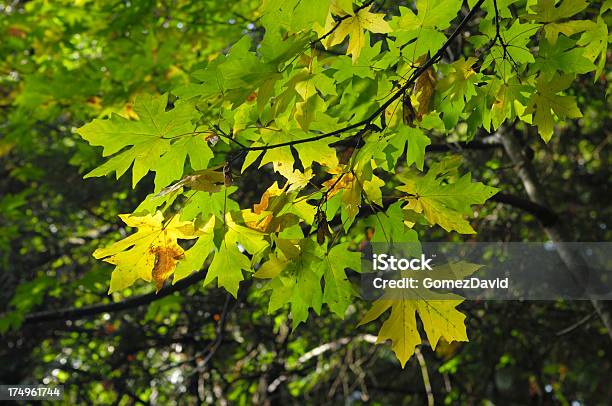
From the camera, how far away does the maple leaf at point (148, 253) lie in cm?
144

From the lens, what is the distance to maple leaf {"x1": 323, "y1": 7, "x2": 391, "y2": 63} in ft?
4.21

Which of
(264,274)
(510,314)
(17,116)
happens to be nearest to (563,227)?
(510,314)

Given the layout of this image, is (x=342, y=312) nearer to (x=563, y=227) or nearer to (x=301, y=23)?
(x=301, y=23)

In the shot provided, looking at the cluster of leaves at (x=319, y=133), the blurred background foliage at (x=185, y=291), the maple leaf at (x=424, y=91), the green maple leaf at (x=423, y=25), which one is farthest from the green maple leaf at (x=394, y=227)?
the blurred background foliage at (x=185, y=291)

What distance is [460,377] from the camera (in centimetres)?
585

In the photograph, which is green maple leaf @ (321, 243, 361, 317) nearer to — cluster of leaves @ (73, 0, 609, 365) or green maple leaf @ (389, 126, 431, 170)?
cluster of leaves @ (73, 0, 609, 365)

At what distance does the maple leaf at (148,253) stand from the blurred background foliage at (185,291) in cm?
173

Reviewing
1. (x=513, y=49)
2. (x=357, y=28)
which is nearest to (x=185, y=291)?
(x=513, y=49)

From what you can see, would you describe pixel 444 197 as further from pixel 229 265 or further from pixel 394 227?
pixel 229 265

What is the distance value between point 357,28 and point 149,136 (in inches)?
20.8

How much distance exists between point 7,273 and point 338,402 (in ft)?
12.2

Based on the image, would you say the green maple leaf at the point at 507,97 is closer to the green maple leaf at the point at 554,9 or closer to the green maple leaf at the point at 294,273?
the green maple leaf at the point at 554,9

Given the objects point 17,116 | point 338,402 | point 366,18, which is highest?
point 366,18

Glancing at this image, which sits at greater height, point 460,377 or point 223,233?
point 223,233
